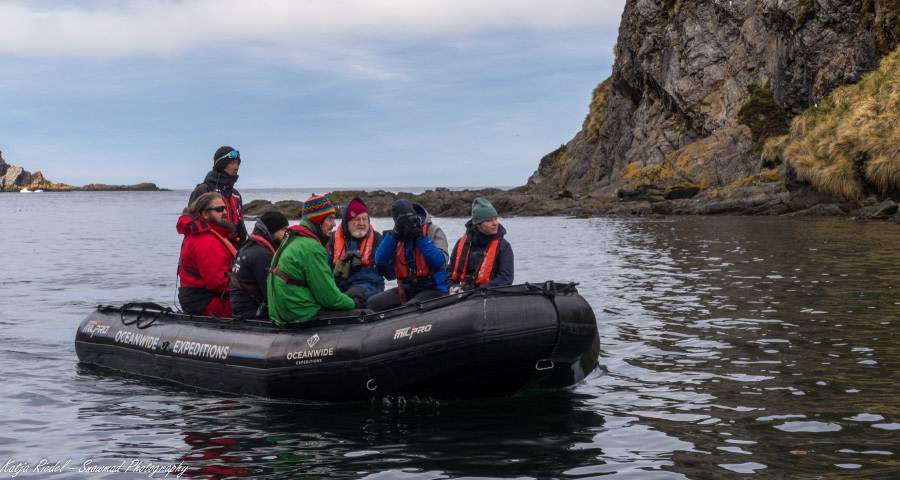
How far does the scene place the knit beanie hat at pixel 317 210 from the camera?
9016mm

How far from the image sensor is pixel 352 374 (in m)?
8.59

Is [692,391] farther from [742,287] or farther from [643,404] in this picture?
[742,287]

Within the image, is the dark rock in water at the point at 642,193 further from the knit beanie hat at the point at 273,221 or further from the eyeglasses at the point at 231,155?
the knit beanie hat at the point at 273,221

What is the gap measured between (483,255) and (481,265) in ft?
0.40

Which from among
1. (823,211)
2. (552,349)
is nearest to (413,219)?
(552,349)

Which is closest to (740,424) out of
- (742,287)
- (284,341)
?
(284,341)

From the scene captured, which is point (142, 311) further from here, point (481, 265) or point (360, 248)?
point (481, 265)

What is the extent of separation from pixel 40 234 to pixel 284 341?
42242mm

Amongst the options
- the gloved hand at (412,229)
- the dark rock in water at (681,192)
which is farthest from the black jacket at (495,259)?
the dark rock in water at (681,192)

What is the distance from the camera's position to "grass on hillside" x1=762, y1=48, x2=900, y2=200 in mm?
32094

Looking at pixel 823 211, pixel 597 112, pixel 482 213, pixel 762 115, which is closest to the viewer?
pixel 482 213

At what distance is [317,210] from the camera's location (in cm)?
906

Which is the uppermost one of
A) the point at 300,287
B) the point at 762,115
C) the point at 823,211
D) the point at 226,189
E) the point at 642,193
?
the point at 762,115

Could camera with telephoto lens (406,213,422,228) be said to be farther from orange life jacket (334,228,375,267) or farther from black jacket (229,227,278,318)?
black jacket (229,227,278,318)
